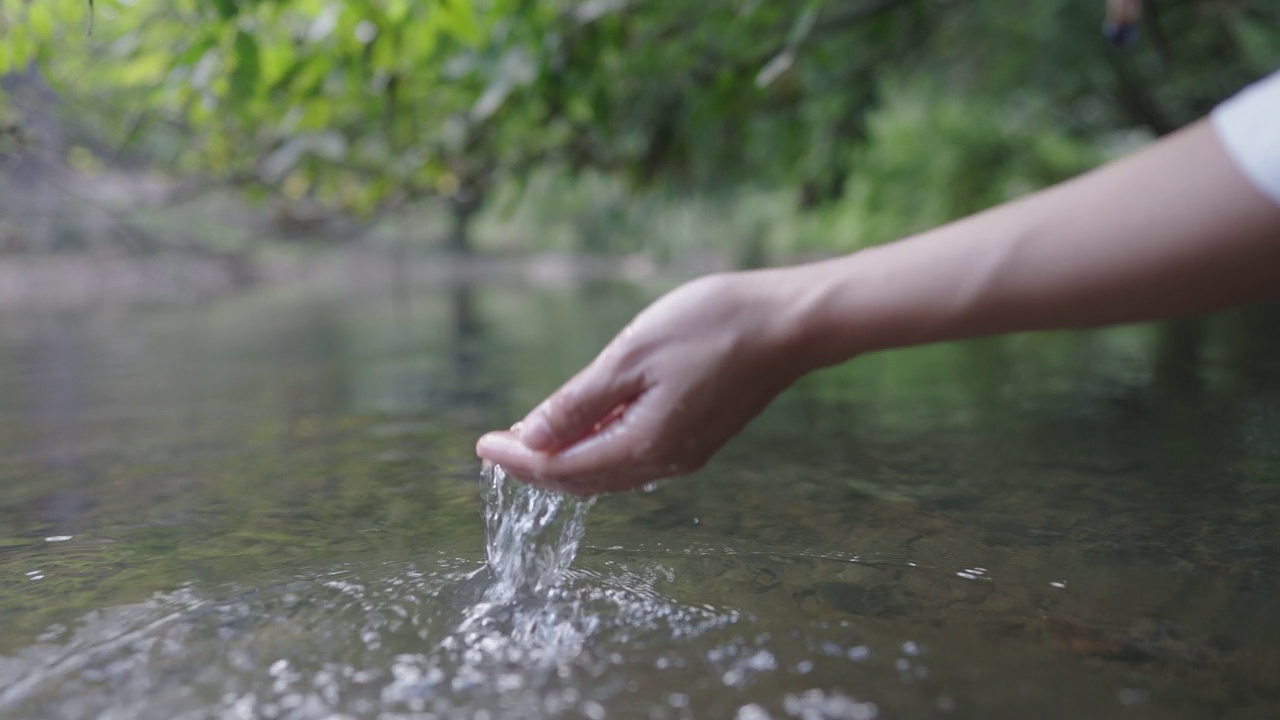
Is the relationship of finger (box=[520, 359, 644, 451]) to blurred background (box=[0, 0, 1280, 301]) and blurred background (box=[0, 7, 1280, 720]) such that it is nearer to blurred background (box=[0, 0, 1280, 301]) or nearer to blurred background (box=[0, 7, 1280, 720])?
blurred background (box=[0, 7, 1280, 720])

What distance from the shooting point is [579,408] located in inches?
53.6

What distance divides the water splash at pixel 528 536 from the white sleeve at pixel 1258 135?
104 cm

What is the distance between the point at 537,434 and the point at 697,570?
515 millimetres

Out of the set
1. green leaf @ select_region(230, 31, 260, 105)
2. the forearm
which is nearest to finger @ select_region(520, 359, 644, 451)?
the forearm

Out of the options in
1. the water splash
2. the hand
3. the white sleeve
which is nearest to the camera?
the white sleeve

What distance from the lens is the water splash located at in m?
1.69

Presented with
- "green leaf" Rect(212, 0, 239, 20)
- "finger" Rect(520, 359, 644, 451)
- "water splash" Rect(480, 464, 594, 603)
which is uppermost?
"green leaf" Rect(212, 0, 239, 20)

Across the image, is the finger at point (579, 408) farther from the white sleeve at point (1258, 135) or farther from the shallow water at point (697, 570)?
the white sleeve at point (1258, 135)

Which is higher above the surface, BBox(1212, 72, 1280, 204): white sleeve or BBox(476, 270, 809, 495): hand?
BBox(1212, 72, 1280, 204): white sleeve

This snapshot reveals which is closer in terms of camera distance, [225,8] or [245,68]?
[225,8]

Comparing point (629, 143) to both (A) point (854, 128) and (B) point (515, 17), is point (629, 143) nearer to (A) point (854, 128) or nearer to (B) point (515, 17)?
(A) point (854, 128)

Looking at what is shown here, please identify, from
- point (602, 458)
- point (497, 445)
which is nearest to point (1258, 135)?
point (602, 458)

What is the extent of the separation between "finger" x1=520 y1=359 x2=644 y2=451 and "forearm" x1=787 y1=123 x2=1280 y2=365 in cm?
25

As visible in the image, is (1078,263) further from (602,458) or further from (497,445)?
(497,445)
